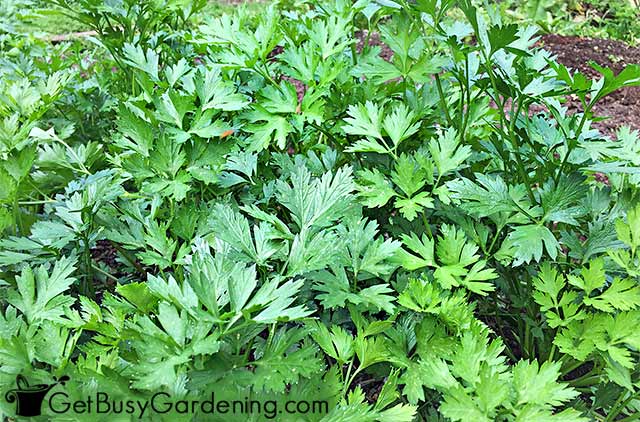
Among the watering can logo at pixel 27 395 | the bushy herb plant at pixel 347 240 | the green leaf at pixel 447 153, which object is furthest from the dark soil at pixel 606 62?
the watering can logo at pixel 27 395

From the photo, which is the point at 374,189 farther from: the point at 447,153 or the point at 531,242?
the point at 531,242

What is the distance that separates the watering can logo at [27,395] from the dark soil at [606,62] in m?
2.47

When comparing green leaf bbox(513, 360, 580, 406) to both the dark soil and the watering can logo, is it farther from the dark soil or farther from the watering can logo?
the dark soil

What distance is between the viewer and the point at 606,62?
11.1 ft

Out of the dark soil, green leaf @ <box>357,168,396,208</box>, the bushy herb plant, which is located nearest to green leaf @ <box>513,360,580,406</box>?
the bushy herb plant

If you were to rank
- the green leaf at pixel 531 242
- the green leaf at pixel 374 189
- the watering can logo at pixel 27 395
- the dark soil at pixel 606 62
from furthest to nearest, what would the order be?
the dark soil at pixel 606 62
the green leaf at pixel 374 189
the green leaf at pixel 531 242
the watering can logo at pixel 27 395

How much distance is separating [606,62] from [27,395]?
3541mm

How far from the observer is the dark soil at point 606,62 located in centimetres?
269

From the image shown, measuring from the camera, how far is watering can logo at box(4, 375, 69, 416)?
86 centimetres

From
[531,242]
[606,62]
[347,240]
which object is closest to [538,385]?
[531,242]

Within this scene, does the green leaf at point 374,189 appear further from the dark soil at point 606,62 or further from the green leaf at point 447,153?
the dark soil at point 606,62

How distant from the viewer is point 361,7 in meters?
1.45

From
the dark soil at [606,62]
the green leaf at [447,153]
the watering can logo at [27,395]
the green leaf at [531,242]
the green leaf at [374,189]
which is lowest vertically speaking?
the dark soil at [606,62]

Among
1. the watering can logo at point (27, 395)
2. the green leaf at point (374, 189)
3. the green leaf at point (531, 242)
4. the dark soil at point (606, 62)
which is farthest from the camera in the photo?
the dark soil at point (606, 62)
